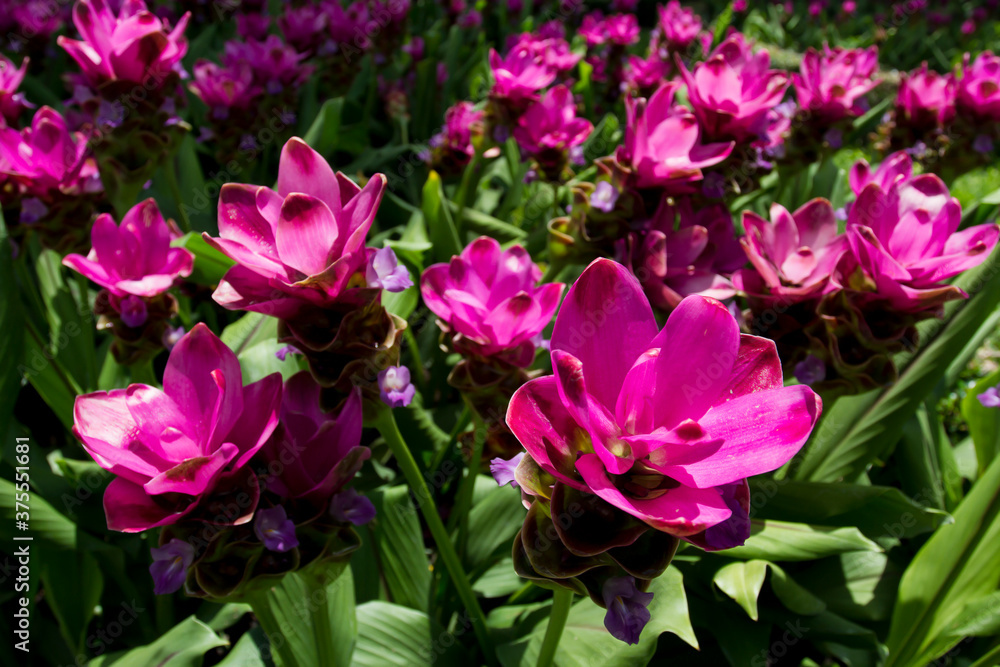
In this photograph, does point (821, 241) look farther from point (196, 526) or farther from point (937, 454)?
point (196, 526)

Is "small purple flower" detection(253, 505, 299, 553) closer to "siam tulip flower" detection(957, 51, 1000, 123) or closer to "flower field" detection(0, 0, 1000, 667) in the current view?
"flower field" detection(0, 0, 1000, 667)

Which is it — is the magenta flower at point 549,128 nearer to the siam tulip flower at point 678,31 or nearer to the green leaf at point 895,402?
the green leaf at point 895,402

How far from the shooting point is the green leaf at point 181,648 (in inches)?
53.1

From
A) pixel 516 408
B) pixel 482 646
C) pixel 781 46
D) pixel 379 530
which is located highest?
pixel 516 408

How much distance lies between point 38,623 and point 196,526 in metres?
1.45

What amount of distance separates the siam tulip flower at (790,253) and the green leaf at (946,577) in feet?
2.30

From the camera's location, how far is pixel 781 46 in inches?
350

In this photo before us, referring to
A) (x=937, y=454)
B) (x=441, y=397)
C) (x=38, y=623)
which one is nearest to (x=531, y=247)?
(x=441, y=397)

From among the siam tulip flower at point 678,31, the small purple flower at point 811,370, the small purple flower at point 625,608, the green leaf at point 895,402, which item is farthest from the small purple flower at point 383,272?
the siam tulip flower at point 678,31

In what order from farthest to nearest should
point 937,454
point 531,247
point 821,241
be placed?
point 531,247 → point 937,454 → point 821,241

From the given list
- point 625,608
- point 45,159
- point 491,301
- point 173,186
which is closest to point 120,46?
point 45,159

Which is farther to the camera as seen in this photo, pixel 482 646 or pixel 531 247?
pixel 531 247

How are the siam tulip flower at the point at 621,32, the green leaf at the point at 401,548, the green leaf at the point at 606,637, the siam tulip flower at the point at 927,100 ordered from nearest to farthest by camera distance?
the green leaf at the point at 606,637 → the green leaf at the point at 401,548 → the siam tulip flower at the point at 927,100 → the siam tulip flower at the point at 621,32

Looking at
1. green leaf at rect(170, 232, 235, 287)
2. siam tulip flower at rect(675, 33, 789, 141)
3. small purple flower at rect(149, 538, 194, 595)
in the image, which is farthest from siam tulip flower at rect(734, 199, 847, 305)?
green leaf at rect(170, 232, 235, 287)
